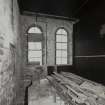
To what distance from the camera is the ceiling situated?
11.2 ft

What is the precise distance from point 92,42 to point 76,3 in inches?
56.7

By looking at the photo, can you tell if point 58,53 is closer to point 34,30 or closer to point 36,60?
point 36,60

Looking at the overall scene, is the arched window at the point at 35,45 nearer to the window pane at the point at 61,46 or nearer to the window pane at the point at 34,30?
the window pane at the point at 34,30

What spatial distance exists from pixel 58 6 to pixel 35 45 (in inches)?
74.4

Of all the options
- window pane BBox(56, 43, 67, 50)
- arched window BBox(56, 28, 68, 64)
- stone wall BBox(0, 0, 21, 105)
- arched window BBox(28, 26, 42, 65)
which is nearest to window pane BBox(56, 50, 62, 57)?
arched window BBox(56, 28, 68, 64)

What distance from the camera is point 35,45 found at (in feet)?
16.0

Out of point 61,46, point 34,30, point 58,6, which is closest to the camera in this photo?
point 58,6

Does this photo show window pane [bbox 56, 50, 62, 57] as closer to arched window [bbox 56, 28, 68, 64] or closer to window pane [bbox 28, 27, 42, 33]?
arched window [bbox 56, 28, 68, 64]

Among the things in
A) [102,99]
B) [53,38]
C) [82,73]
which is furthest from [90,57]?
[53,38]

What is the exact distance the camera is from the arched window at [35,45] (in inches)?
189

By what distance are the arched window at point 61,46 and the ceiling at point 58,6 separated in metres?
0.95

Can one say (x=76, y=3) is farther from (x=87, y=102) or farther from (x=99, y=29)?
(x=87, y=102)

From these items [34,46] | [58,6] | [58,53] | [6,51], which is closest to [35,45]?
[34,46]

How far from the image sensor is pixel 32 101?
2160mm
